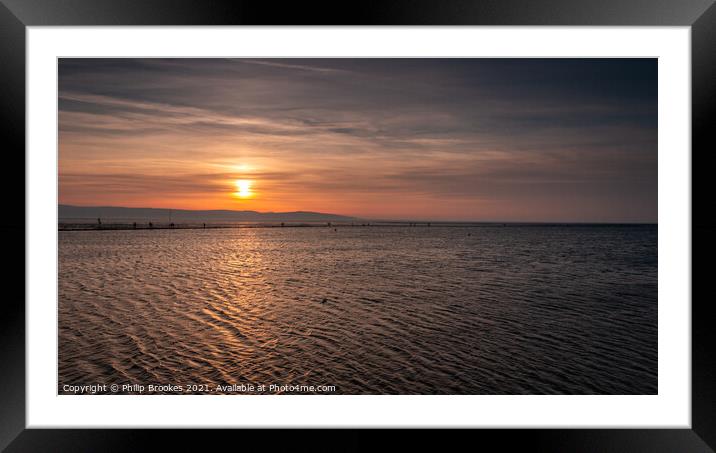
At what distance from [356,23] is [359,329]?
5755 mm

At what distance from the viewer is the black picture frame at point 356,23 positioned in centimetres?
221

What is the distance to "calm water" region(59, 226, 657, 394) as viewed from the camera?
5.36m

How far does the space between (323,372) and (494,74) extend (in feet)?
140

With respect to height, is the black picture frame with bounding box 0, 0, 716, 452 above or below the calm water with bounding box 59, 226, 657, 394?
above

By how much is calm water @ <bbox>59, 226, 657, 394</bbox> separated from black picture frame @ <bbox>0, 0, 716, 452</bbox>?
2.68 metres

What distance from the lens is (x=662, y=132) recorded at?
97.1 inches

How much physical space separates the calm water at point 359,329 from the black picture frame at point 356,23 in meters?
2.68

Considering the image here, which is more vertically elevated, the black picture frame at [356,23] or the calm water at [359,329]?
the black picture frame at [356,23]

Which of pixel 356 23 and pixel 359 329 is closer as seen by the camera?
pixel 356 23

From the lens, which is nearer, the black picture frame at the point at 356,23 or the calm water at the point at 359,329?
the black picture frame at the point at 356,23

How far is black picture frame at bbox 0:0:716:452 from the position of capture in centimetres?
221

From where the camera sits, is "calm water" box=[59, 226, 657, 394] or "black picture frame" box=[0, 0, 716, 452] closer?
"black picture frame" box=[0, 0, 716, 452]

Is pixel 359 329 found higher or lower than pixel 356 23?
lower

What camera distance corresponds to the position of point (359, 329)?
7.34 meters
